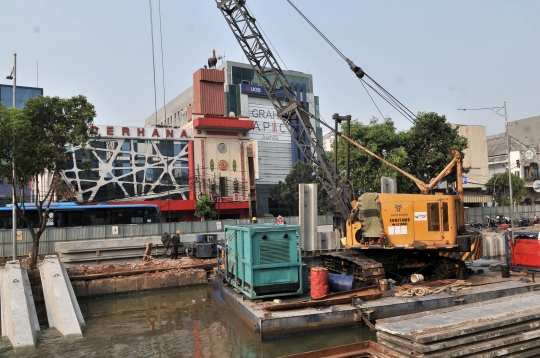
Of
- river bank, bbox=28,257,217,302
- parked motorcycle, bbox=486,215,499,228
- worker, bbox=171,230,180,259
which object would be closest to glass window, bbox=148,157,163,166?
worker, bbox=171,230,180,259

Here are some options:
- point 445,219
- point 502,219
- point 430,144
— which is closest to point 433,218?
point 445,219

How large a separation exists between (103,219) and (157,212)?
13.2 feet

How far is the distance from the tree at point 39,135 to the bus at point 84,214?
406 inches

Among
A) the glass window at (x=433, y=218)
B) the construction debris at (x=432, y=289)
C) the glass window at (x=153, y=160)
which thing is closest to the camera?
the construction debris at (x=432, y=289)

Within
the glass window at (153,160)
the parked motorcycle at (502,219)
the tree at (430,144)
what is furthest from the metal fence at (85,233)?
the parked motorcycle at (502,219)

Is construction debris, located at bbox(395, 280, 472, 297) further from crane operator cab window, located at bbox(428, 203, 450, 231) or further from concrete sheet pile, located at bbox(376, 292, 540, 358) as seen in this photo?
concrete sheet pile, located at bbox(376, 292, 540, 358)

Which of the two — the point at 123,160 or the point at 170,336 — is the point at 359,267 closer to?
the point at 170,336

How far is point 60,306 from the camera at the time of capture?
12578 millimetres

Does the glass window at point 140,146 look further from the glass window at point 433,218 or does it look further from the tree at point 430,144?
the glass window at point 433,218

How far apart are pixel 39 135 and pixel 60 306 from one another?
28.6ft

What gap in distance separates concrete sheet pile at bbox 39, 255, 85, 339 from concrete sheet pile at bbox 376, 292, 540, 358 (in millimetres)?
8555

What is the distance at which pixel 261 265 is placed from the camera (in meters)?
11.9

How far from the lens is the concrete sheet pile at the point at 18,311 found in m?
10.5

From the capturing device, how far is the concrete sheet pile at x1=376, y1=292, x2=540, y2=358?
678 centimetres
